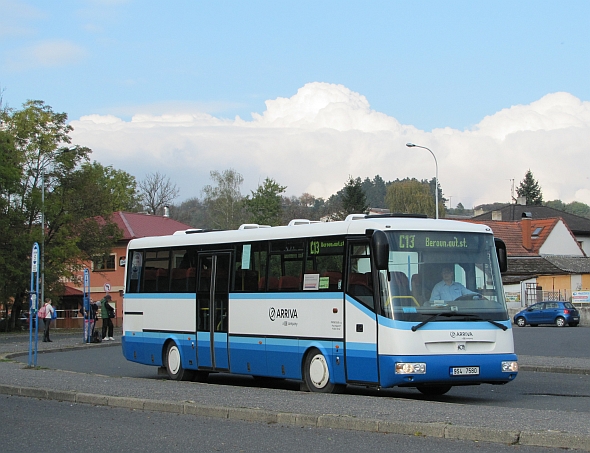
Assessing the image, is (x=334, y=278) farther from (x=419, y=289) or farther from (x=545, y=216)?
(x=545, y=216)

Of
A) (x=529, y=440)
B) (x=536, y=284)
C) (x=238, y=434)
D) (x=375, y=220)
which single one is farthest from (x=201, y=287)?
(x=536, y=284)

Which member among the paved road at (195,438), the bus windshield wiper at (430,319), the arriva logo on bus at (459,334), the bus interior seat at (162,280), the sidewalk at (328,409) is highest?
the bus interior seat at (162,280)

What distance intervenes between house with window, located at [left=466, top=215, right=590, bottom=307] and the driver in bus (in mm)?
48785

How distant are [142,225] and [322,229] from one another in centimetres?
6574

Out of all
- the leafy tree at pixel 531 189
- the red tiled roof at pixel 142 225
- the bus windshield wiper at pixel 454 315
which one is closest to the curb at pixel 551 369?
the bus windshield wiper at pixel 454 315

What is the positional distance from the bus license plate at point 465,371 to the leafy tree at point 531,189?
126 m

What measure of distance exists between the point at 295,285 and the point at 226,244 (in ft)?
7.99

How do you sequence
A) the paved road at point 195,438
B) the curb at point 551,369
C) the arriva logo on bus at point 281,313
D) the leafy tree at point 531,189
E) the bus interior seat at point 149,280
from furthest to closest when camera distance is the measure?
1. the leafy tree at point 531,189
2. the curb at point 551,369
3. the bus interior seat at point 149,280
4. the arriva logo on bus at point 281,313
5. the paved road at point 195,438

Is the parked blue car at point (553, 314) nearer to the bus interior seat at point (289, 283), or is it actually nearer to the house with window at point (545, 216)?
the bus interior seat at point (289, 283)

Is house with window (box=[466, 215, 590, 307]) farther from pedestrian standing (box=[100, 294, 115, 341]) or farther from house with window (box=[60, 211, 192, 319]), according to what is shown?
pedestrian standing (box=[100, 294, 115, 341])

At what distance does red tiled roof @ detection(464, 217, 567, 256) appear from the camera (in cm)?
8250

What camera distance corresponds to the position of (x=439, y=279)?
14.3m

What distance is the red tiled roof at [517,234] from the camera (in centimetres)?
8250

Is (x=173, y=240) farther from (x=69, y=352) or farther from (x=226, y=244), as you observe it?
(x=69, y=352)
